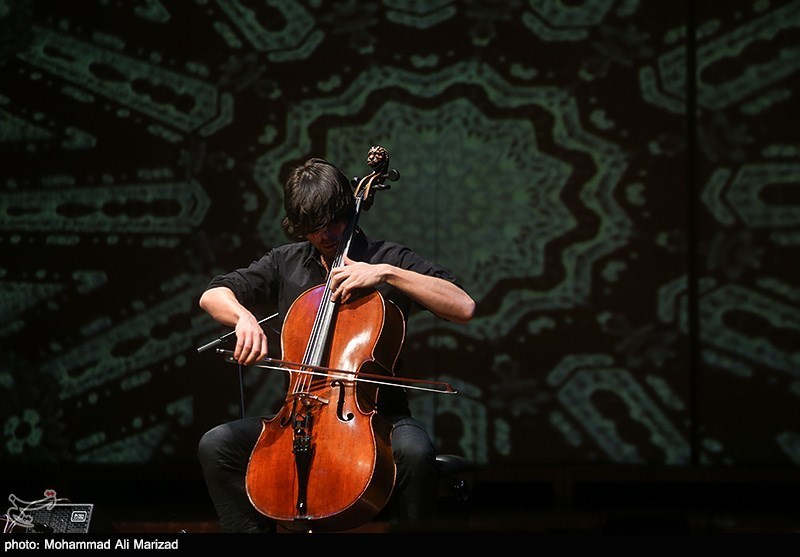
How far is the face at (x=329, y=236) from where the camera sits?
235 cm

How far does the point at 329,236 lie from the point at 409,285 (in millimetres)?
261

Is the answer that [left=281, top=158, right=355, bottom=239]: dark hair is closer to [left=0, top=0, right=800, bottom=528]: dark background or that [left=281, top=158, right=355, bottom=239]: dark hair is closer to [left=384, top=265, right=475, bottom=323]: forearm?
[left=384, top=265, right=475, bottom=323]: forearm

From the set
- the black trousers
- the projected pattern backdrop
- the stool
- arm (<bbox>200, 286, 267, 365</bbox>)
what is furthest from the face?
the projected pattern backdrop

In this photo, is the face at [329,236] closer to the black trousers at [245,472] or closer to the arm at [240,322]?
the arm at [240,322]

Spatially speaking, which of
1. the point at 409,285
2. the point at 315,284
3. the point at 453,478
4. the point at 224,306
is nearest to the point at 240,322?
the point at 224,306

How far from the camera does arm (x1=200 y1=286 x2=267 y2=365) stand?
212cm

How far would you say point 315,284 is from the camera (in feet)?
7.96

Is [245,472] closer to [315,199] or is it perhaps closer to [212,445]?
[212,445]

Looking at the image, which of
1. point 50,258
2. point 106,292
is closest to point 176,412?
point 106,292

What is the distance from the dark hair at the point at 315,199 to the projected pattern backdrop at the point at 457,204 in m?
1.43

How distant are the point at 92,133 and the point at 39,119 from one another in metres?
0.24

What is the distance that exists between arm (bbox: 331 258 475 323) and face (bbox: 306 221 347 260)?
4.7 inches

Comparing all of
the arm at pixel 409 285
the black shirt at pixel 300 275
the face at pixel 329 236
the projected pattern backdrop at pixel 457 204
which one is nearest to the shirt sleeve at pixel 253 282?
the black shirt at pixel 300 275

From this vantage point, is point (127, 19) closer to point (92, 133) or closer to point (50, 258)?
point (92, 133)
